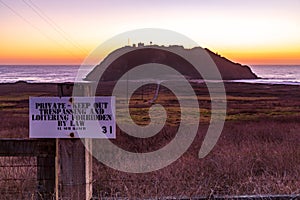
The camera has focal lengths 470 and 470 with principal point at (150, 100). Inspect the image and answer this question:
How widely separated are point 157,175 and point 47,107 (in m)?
3.73

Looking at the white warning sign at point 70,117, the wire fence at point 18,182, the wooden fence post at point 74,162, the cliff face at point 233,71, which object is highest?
the cliff face at point 233,71

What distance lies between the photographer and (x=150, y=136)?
14219mm

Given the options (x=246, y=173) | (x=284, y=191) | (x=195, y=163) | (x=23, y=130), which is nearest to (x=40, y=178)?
(x=284, y=191)

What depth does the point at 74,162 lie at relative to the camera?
405cm

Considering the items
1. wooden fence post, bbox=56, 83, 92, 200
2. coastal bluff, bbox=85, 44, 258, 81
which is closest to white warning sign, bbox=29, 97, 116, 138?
wooden fence post, bbox=56, 83, 92, 200

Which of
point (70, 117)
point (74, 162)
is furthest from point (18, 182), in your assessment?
point (70, 117)

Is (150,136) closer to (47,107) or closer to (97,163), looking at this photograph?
(97,163)

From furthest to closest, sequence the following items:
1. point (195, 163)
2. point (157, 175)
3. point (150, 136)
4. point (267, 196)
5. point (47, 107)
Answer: point (150, 136)
point (195, 163)
point (157, 175)
point (267, 196)
point (47, 107)

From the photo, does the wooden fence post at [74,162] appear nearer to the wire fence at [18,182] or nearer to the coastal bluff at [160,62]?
the wire fence at [18,182]

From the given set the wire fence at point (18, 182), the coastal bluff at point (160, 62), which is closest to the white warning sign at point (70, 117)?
the wire fence at point (18, 182)

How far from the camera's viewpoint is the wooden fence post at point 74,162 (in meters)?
3.99

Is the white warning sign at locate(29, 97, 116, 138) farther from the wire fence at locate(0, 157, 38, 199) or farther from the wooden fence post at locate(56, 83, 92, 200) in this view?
the wire fence at locate(0, 157, 38, 199)

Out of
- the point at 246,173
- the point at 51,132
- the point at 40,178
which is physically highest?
the point at 51,132

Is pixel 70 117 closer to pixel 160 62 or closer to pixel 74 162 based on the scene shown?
pixel 74 162
